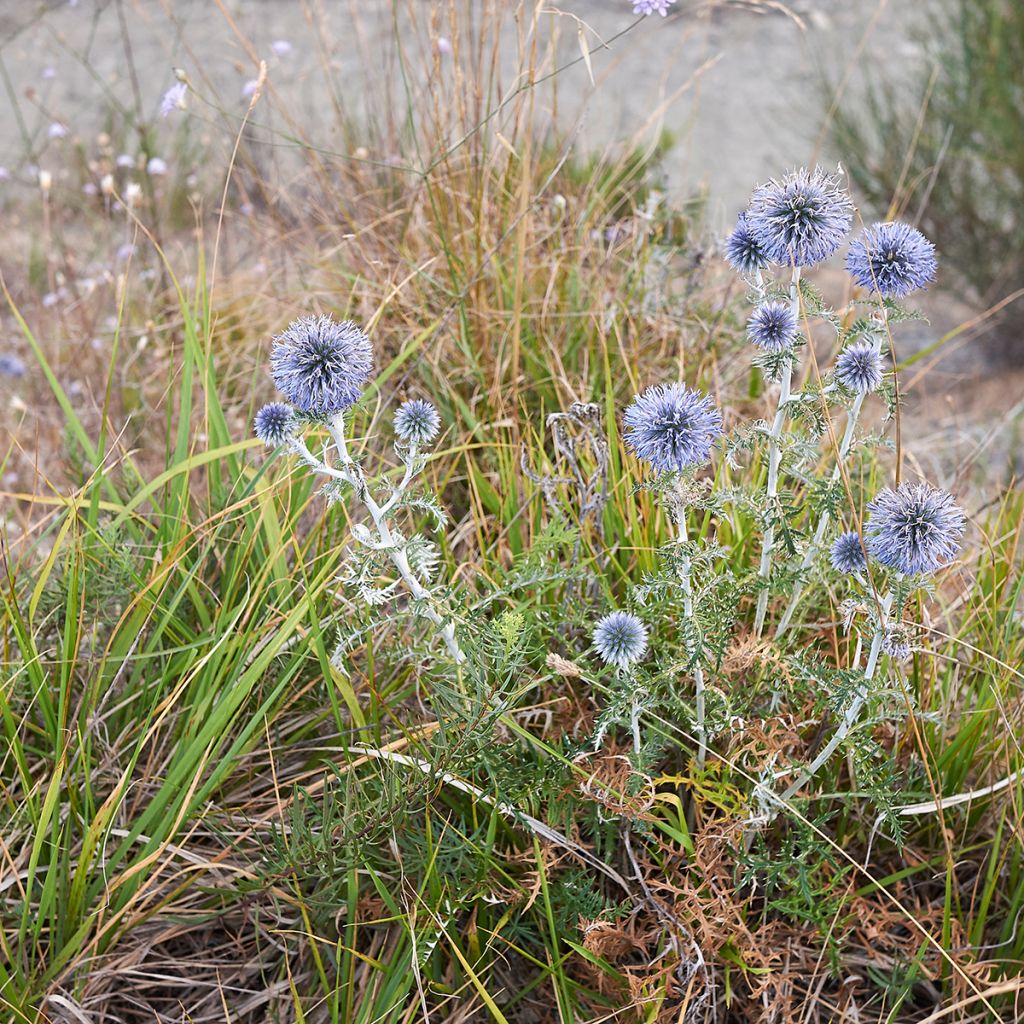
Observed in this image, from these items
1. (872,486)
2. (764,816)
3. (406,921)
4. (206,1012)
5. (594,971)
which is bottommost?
(206,1012)

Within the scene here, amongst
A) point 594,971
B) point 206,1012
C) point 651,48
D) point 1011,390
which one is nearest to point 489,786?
point 594,971

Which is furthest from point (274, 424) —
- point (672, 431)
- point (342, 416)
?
point (672, 431)

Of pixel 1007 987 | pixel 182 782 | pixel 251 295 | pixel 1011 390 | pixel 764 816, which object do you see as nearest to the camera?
pixel 1007 987

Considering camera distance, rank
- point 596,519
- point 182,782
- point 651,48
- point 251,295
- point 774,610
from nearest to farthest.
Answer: point 182,782 → point 774,610 → point 596,519 → point 251,295 → point 651,48

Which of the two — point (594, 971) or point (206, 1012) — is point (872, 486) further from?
point (206, 1012)

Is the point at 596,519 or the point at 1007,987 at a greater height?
the point at 596,519

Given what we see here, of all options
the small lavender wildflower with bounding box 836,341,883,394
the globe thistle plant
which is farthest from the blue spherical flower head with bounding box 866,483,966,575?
the globe thistle plant

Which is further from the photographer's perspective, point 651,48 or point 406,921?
point 651,48

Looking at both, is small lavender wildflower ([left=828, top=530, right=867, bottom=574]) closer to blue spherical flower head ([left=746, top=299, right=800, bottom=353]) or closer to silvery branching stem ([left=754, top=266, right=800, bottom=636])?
silvery branching stem ([left=754, top=266, right=800, bottom=636])
